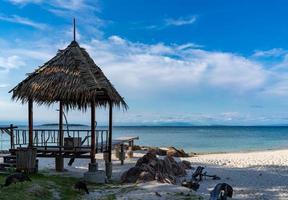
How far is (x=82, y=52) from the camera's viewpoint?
49.0ft

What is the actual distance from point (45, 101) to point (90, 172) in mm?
2836

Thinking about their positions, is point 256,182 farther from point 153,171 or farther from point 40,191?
point 40,191

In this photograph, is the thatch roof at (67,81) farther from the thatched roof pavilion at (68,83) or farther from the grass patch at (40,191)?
the grass patch at (40,191)

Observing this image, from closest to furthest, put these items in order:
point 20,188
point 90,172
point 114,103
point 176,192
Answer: point 20,188 < point 176,192 < point 90,172 < point 114,103

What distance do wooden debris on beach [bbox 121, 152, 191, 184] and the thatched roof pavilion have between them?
127 cm

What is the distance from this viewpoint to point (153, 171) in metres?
14.2

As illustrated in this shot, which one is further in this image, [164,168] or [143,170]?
[164,168]

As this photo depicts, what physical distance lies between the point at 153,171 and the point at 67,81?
3.82 metres

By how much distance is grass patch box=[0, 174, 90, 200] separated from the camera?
9867 millimetres

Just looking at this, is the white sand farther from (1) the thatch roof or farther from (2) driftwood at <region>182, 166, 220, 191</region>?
(1) the thatch roof

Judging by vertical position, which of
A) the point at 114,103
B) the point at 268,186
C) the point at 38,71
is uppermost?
the point at 38,71

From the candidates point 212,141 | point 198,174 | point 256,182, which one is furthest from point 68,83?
point 212,141

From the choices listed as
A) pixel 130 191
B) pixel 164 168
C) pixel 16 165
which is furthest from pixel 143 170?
pixel 16 165

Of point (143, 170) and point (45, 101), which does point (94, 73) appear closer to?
point (45, 101)
